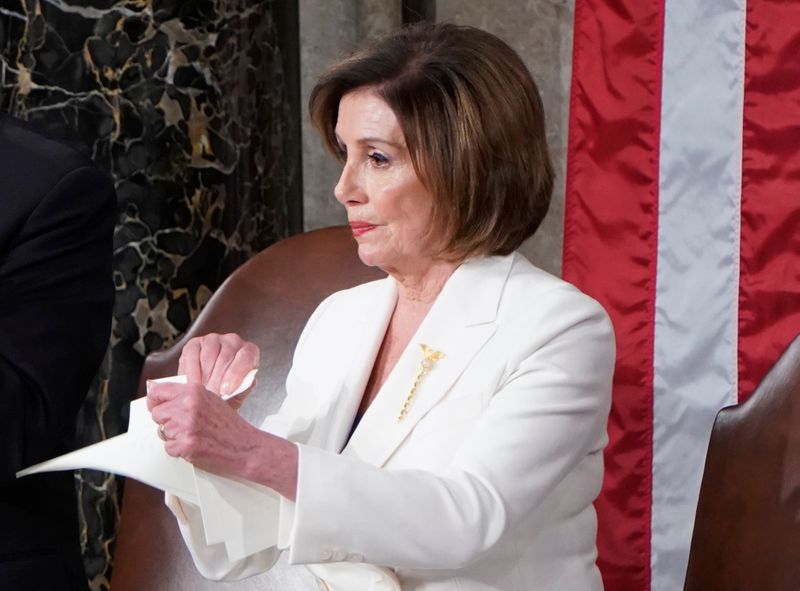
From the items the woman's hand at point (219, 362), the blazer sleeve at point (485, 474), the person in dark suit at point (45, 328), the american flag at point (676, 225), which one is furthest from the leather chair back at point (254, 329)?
the blazer sleeve at point (485, 474)

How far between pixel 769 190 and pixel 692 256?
20 centimetres

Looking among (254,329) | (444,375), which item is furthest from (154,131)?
(444,375)

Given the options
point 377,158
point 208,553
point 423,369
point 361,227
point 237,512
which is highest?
point 377,158

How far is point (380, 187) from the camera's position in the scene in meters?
2.12

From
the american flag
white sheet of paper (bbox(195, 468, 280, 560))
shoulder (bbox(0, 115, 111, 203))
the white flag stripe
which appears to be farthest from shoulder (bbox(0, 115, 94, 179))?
the white flag stripe

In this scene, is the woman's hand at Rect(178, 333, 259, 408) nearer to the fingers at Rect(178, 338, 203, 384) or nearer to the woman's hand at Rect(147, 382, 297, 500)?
the fingers at Rect(178, 338, 203, 384)

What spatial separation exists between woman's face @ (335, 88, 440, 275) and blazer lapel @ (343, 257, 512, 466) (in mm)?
94

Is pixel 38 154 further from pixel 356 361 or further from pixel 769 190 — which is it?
pixel 769 190

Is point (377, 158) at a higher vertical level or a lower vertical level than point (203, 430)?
higher

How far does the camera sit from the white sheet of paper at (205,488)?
1834mm

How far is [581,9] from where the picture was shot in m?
2.71

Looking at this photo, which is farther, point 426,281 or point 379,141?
point 426,281

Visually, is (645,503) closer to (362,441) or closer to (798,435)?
(798,435)

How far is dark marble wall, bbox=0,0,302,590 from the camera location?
317 cm
